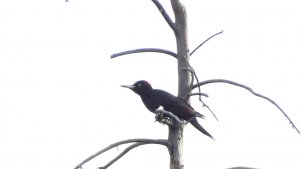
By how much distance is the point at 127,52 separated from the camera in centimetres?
813

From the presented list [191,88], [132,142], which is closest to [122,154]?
[132,142]

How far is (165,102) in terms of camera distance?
9.34 m

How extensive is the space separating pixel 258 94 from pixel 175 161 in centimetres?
113

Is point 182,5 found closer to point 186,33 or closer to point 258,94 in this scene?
point 186,33

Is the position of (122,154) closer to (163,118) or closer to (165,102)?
(163,118)

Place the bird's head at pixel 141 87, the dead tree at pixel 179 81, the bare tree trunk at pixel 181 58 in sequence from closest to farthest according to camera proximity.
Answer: the dead tree at pixel 179 81, the bare tree trunk at pixel 181 58, the bird's head at pixel 141 87

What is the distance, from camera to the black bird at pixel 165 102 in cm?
852

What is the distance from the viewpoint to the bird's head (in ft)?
33.0

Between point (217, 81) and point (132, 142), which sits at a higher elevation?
point (217, 81)

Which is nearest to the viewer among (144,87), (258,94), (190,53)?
(258,94)

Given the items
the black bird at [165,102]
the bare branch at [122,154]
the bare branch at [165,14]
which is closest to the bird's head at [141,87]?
the black bird at [165,102]

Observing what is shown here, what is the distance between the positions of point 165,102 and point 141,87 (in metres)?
0.91

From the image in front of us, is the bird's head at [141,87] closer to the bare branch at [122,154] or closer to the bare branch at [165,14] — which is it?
the bare branch at [165,14]

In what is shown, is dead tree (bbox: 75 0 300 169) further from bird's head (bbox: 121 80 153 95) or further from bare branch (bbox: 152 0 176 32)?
bird's head (bbox: 121 80 153 95)
